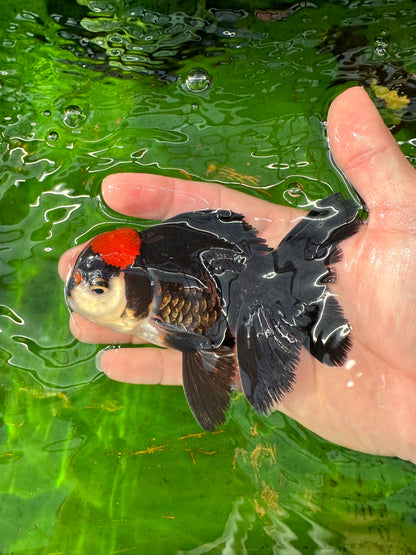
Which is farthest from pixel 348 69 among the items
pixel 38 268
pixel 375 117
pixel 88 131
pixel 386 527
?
pixel 386 527

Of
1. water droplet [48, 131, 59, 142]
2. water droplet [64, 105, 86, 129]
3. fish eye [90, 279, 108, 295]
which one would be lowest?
fish eye [90, 279, 108, 295]

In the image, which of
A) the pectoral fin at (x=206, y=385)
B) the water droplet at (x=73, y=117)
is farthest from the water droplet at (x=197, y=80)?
the pectoral fin at (x=206, y=385)

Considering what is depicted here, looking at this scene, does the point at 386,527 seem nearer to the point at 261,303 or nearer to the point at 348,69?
the point at 261,303

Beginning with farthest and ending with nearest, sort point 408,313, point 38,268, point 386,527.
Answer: point 38,268, point 386,527, point 408,313

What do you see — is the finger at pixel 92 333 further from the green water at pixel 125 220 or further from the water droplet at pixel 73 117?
the water droplet at pixel 73 117

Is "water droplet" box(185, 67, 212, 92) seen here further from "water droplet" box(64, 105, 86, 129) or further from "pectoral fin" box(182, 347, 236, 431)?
"pectoral fin" box(182, 347, 236, 431)

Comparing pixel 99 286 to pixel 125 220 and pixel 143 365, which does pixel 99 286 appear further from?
pixel 125 220

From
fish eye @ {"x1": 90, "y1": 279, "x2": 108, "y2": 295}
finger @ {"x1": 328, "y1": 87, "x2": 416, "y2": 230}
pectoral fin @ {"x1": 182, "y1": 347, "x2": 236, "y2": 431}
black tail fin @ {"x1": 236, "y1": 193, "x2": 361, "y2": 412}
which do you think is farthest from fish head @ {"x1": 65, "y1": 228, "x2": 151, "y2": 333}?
finger @ {"x1": 328, "y1": 87, "x2": 416, "y2": 230}

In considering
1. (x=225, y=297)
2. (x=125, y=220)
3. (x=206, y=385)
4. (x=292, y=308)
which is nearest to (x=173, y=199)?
(x=125, y=220)
